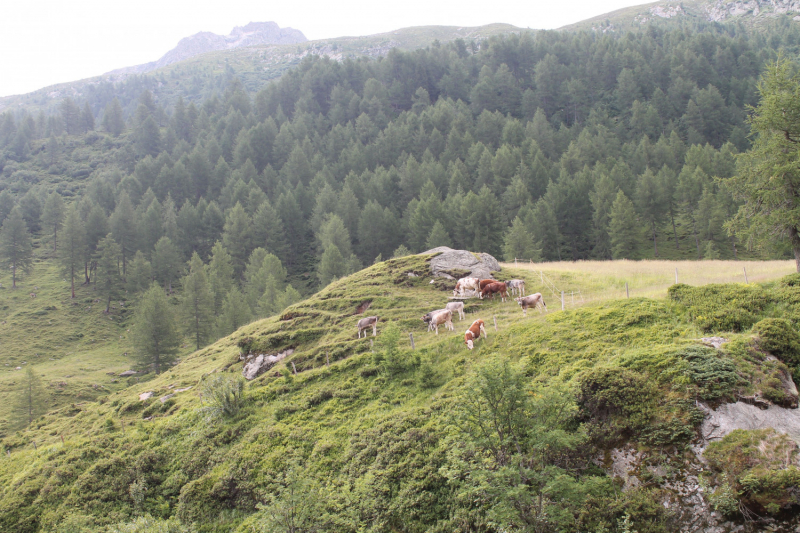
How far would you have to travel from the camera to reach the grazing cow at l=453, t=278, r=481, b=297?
1174 inches

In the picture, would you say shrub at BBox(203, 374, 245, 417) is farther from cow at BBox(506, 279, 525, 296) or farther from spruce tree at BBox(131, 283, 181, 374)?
spruce tree at BBox(131, 283, 181, 374)

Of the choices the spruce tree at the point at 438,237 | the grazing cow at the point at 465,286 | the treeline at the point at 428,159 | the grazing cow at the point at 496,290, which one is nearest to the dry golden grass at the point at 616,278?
the grazing cow at the point at 496,290

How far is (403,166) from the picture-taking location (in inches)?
3836

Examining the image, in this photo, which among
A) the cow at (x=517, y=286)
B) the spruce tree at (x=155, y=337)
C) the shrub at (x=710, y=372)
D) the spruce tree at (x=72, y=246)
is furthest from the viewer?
the spruce tree at (x=72, y=246)

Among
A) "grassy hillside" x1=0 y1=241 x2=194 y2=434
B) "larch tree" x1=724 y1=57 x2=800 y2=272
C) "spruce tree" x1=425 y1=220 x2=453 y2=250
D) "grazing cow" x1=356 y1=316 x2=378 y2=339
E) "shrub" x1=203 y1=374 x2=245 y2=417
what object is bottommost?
"grassy hillside" x1=0 y1=241 x2=194 y2=434

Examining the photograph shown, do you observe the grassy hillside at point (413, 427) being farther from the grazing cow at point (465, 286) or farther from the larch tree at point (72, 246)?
the larch tree at point (72, 246)

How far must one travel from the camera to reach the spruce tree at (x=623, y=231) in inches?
2491

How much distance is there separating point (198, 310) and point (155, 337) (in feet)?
26.3

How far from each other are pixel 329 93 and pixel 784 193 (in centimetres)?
13695

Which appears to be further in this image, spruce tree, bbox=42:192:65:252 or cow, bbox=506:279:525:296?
spruce tree, bbox=42:192:65:252

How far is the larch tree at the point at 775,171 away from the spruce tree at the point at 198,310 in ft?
181

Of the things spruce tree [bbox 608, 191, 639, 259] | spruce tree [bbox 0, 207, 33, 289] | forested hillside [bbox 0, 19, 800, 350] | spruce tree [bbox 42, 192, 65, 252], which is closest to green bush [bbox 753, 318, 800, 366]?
forested hillside [bbox 0, 19, 800, 350]

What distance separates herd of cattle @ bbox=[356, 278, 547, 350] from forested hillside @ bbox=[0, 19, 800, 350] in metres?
28.7

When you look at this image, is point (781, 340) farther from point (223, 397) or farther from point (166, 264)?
point (166, 264)
